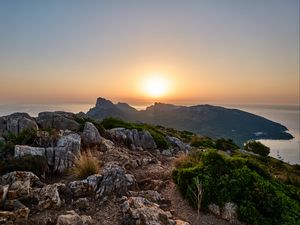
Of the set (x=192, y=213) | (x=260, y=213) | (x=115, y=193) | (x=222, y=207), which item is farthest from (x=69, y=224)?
(x=260, y=213)

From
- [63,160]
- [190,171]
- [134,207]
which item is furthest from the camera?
[63,160]

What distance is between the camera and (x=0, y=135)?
585 inches

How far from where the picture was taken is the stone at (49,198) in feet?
26.2

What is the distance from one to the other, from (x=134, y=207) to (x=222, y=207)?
2610 mm

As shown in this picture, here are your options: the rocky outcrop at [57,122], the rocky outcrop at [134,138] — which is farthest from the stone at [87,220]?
the rocky outcrop at [57,122]

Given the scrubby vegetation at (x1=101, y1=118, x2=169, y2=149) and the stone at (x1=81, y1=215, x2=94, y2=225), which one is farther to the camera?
the scrubby vegetation at (x1=101, y1=118, x2=169, y2=149)

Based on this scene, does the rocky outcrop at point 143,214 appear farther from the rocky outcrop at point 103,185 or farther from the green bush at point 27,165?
the green bush at point 27,165

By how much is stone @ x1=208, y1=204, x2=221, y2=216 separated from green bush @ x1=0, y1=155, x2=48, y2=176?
5948 millimetres

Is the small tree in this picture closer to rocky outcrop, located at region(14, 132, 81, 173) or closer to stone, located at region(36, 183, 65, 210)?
rocky outcrop, located at region(14, 132, 81, 173)

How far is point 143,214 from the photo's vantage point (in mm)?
7652

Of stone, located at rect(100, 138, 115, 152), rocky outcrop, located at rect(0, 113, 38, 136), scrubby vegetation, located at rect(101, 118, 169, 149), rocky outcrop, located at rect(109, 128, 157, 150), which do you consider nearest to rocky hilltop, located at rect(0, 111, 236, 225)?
stone, located at rect(100, 138, 115, 152)

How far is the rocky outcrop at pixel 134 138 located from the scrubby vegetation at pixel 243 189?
765 cm

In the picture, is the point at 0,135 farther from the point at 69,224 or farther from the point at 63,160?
the point at 69,224

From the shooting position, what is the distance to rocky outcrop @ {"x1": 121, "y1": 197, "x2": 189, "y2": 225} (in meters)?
7.48
